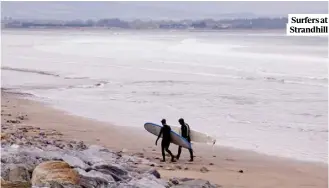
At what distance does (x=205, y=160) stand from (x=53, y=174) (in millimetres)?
4686

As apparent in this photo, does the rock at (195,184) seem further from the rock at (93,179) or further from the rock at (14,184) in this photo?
the rock at (14,184)

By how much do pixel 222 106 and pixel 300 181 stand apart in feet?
29.3

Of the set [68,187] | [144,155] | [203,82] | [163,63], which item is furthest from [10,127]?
[163,63]

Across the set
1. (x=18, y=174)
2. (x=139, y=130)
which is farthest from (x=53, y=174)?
(x=139, y=130)

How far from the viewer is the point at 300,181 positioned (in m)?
11.0

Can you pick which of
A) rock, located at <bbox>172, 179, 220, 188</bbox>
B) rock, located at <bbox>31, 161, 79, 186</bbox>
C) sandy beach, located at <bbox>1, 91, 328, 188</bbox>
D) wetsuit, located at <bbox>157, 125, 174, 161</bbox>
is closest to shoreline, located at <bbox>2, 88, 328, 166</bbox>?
sandy beach, located at <bbox>1, 91, 328, 188</bbox>

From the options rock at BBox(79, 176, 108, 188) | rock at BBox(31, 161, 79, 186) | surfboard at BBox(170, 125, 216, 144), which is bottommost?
surfboard at BBox(170, 125, 216, 144)

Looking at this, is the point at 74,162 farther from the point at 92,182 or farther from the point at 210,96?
the point at 210,96

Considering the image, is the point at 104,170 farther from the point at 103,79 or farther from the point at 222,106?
the point at 103,79

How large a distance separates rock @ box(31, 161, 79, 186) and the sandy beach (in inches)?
95.1

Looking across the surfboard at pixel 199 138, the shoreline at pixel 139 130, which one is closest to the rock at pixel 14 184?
the surfboard at pixel 199 138

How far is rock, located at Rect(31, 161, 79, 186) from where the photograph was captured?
331 inches

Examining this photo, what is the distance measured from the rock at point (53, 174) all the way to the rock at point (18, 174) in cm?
32

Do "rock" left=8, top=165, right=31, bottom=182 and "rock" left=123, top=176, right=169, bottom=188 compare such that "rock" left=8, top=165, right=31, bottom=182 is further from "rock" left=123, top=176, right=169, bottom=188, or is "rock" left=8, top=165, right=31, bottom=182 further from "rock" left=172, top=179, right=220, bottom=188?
"rock" left=172, top=179, right=220, bottom=188
